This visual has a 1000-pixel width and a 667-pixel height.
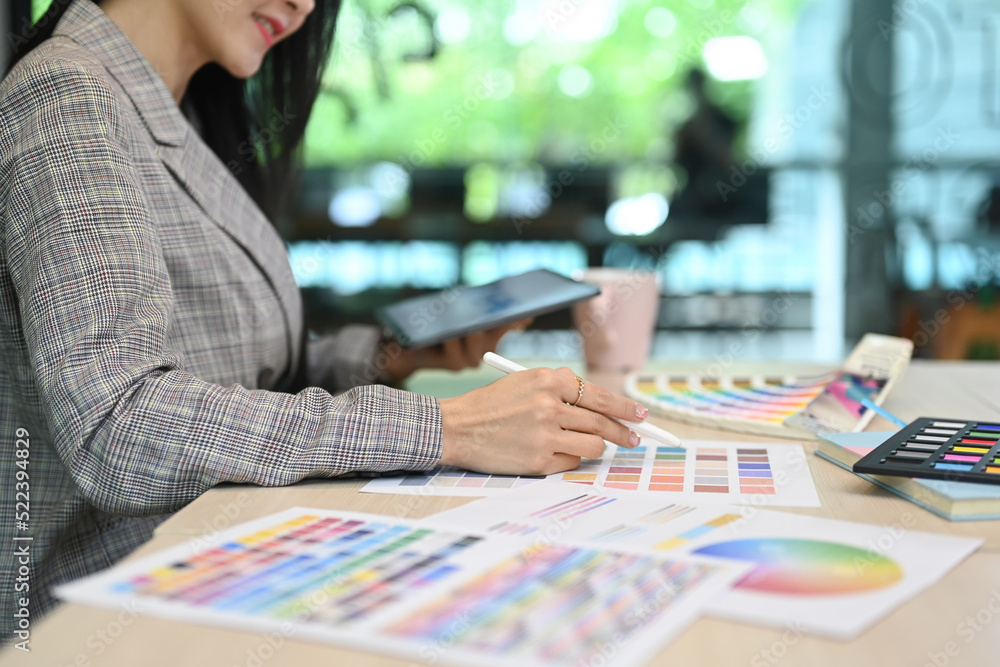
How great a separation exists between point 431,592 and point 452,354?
2.43ft

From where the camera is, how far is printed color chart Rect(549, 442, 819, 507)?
668 mm

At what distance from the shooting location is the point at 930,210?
328 centimetres

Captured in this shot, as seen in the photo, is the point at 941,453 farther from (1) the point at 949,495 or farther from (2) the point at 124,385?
(2) the point at 124,385

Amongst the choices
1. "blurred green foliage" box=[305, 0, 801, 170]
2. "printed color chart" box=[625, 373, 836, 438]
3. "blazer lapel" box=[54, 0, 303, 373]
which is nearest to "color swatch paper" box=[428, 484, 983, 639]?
"printed color chart" box=[625, 373, 836, 438]

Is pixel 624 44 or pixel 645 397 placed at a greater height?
pixel 624 44

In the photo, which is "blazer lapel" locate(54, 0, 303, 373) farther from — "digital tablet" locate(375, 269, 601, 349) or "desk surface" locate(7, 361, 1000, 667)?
"desk surface" locate(7, 361, 1000, 667)

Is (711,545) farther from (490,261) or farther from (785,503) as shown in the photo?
(490,261)

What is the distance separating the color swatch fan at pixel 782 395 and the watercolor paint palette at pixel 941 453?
0.12 metres

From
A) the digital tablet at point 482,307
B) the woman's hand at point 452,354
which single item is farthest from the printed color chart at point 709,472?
the woman's hand at point 452,354

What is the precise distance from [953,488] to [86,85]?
810mm

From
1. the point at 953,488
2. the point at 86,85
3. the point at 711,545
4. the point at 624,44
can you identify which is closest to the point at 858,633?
the point at 711,545

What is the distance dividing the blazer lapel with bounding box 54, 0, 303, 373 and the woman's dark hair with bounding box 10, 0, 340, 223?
0.26m

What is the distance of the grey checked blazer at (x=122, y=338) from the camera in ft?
2.29

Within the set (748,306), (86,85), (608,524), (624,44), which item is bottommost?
(748,306)
